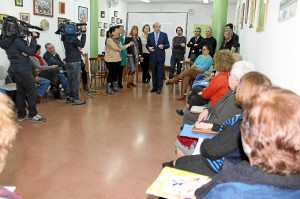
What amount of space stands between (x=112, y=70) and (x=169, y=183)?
5024mm

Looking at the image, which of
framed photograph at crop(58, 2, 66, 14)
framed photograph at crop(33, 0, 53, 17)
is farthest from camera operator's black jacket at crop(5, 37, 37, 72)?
framed photograph at crop(58, 2, 66, 14)

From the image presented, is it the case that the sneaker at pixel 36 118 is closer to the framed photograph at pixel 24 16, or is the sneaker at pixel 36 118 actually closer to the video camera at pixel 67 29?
the video camera at pixel 67 29

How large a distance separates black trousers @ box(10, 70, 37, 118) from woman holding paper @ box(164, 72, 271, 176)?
2858mm

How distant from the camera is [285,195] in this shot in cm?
95

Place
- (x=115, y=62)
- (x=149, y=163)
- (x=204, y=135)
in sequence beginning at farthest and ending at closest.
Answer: (x=115, y=62) < (x=149, y=163) < (x=204, y=135)

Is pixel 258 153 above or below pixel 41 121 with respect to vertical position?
above

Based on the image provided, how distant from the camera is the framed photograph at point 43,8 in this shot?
6.05 meters

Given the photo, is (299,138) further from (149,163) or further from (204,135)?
(149,163)

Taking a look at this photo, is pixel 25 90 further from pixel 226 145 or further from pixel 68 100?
pixel 226 145

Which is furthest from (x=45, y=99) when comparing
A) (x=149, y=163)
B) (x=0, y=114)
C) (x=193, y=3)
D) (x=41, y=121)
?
(x=193, y=3)

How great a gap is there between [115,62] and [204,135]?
14.5 ft

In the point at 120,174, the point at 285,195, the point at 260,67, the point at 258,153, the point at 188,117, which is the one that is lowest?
the point at 120,174

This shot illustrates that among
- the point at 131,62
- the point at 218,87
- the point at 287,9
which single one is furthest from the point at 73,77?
the point at 287,9

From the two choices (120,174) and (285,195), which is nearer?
(285,195)
